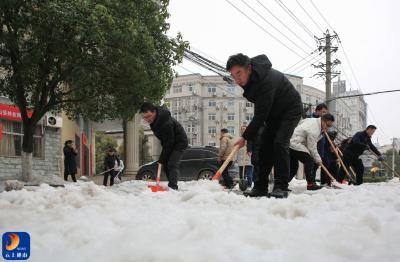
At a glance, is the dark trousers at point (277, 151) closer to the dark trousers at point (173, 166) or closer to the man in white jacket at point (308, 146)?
the dark trousers at point (173, 166)

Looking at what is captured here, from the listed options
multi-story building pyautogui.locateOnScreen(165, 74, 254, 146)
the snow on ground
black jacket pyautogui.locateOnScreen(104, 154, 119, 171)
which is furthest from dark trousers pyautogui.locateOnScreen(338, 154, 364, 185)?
multi-story building pyautogui.locateOnScreen(165, 74, 254, 146)

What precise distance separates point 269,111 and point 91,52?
274 inches

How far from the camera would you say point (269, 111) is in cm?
500

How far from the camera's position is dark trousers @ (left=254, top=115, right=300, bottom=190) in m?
5.20

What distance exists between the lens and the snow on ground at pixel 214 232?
6.95 ft

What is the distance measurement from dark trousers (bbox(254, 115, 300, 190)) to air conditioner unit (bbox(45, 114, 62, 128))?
16.4 m

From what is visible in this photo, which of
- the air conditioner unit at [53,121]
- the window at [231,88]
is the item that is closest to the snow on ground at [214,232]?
the air conditioner unit at [53,121]

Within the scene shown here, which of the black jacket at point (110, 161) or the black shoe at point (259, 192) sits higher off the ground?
the black shoe at point (259, 192)

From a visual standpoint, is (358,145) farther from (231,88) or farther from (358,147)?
(231,88)

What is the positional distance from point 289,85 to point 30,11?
6.75 metres

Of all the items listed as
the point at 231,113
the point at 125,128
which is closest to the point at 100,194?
the point at 125,128

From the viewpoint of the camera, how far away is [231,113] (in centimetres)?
7800

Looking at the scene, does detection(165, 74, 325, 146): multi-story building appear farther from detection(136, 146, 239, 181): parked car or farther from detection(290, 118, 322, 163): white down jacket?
detection(290, 118, 322, 163): white down jacket
